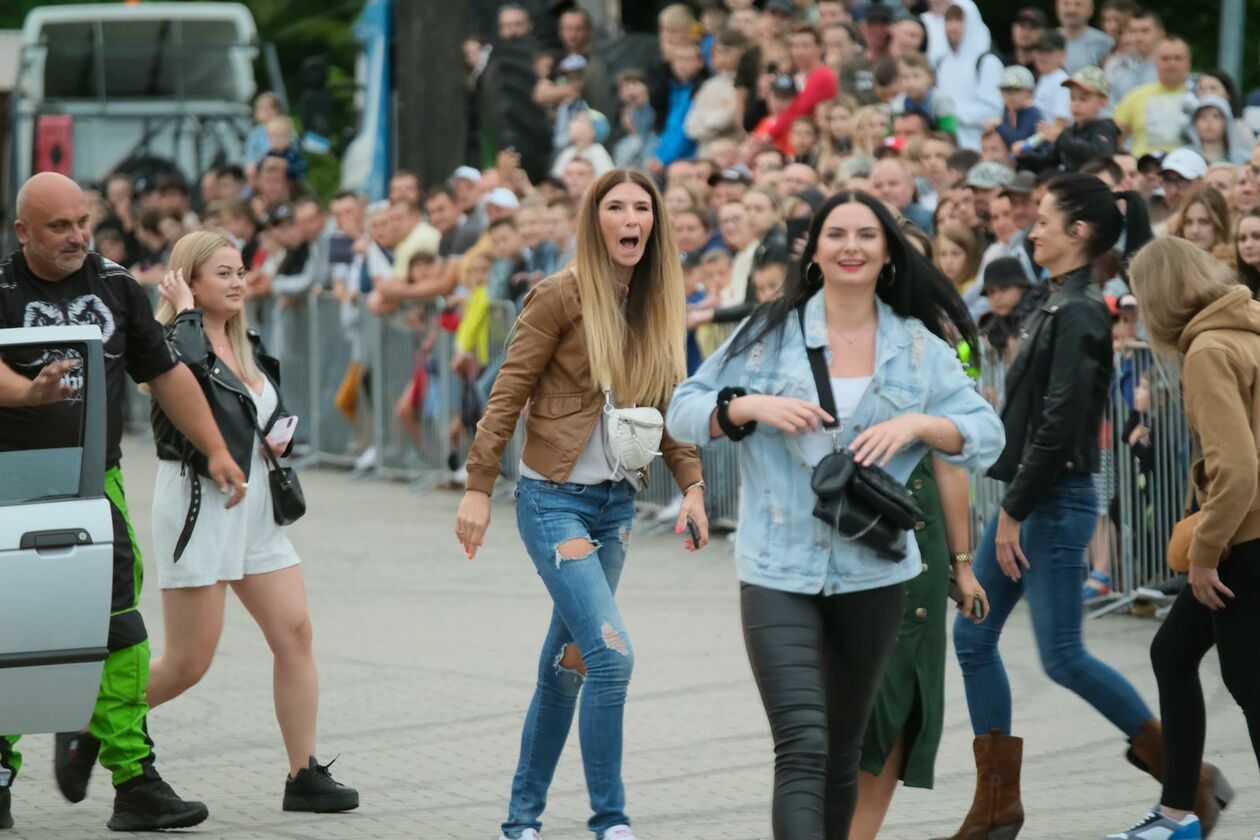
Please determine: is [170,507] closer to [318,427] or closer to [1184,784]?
[1184,784]

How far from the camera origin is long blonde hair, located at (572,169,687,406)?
6273 millimetres

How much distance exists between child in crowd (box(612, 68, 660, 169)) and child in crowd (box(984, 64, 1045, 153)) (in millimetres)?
4665

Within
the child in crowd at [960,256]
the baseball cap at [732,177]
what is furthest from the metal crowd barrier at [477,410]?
the baseball cap at [732,177]

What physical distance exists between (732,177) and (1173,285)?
8829mm

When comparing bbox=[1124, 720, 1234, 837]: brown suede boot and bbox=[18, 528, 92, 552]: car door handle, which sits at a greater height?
bbox=[18, 528, 92, 552]: car door handle

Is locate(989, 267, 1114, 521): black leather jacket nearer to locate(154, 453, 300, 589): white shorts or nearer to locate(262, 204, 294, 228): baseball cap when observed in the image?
locate(154, 453, 300, 589): white shorts

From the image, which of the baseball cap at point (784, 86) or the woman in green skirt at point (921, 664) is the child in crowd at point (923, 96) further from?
the woman in green skirt at point (921, 664)

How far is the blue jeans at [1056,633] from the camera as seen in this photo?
6590mm

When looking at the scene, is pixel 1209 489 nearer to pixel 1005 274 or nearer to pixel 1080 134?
pixel 1005 274

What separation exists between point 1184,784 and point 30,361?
3568 millimetres

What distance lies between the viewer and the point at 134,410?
21484 millimetres

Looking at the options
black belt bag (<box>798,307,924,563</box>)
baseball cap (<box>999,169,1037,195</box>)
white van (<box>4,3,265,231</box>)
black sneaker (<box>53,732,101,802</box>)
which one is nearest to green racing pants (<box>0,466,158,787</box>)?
black sneaker (<box>53,732,101,802</box>)

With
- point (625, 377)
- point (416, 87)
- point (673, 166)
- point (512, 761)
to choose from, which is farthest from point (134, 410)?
point (625, 377)

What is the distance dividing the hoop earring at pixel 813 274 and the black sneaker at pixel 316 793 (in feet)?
8.45
